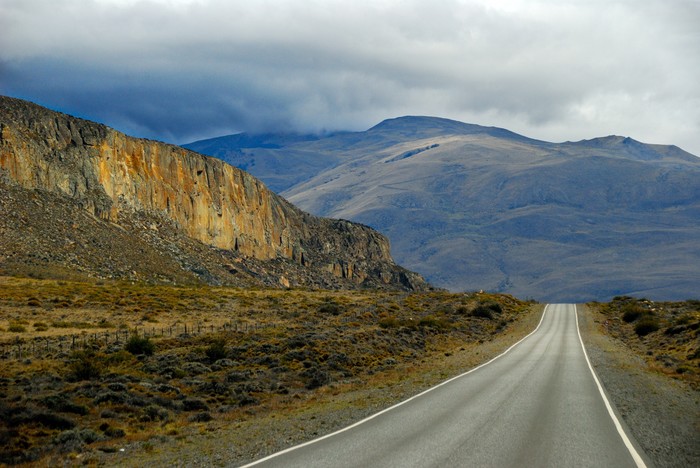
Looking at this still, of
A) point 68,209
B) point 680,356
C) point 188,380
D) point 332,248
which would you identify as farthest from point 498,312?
point 332,248

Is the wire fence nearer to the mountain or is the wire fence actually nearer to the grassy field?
the grassy field

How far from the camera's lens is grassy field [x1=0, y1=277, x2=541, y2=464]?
17.4 meters

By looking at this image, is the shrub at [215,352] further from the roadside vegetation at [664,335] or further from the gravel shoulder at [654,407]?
the roadside vegetation at [664,335]

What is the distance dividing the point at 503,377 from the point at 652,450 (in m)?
10.5

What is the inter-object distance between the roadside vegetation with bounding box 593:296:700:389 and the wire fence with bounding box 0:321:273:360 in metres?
23.6

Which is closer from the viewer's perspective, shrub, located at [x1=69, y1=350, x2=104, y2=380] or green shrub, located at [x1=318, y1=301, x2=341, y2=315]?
shrub, located at [x1=69, y1=350, x2=104, y2=380]

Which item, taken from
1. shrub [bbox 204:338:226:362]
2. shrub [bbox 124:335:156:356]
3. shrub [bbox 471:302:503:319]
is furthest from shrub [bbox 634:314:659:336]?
shrub [bbox 124:335:156:356]

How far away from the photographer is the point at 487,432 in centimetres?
1419

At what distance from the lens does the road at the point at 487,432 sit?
39.4ft

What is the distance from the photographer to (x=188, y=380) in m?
24.4

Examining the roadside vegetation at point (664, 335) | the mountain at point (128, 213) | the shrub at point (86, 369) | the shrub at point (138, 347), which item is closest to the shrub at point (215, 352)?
the shrub at point (138, 347)

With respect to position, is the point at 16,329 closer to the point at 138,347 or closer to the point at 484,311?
the point at 138,347

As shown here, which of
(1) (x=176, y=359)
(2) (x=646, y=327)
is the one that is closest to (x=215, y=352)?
(1) (x=176, y=359)

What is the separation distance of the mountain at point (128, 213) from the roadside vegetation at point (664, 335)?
4770 cm
